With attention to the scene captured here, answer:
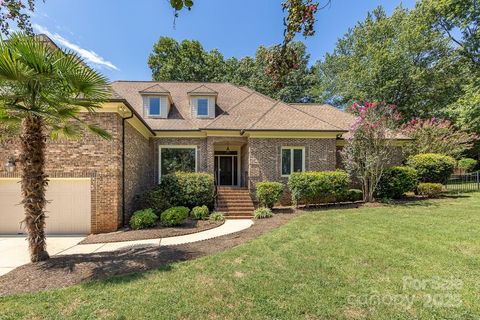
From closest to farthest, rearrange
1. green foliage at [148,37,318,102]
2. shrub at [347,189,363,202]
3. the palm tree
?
the palm tree < shrub at [347,189,363,202] < green foliage at [148,37,318,102]

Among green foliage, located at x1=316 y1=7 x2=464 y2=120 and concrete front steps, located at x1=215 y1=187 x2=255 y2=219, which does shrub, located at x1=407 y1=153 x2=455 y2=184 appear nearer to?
concrete front steps, located at x1=215 y1=187 x2=255 y2=219

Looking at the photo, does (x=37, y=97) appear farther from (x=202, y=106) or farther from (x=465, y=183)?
(x=465, y=183)

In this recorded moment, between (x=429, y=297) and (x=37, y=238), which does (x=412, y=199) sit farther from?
(x=37, y=238)

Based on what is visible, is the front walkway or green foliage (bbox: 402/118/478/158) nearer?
the front walkway

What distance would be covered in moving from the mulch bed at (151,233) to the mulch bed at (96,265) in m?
1.35

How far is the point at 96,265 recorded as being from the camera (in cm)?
529

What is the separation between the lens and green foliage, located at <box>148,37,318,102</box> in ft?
99.0

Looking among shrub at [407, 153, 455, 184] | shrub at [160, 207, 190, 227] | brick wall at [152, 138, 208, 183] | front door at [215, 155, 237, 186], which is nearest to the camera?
shrub at [160, 207, 190, 227]

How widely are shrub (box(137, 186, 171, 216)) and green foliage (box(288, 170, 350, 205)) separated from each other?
5.97 m

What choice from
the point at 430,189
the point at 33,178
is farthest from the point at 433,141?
the point at 33,178

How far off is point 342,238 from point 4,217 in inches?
463

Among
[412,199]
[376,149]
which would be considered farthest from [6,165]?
[412,199]

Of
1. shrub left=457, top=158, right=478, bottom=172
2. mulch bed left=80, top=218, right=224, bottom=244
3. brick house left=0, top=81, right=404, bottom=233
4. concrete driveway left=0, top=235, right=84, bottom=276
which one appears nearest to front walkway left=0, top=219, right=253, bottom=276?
concrete driveway left=0, top=235, right=84, bottom=276

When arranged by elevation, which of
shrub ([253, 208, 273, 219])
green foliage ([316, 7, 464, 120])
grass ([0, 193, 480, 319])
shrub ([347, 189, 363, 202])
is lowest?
shrub ([253, 208, 273, 219])
